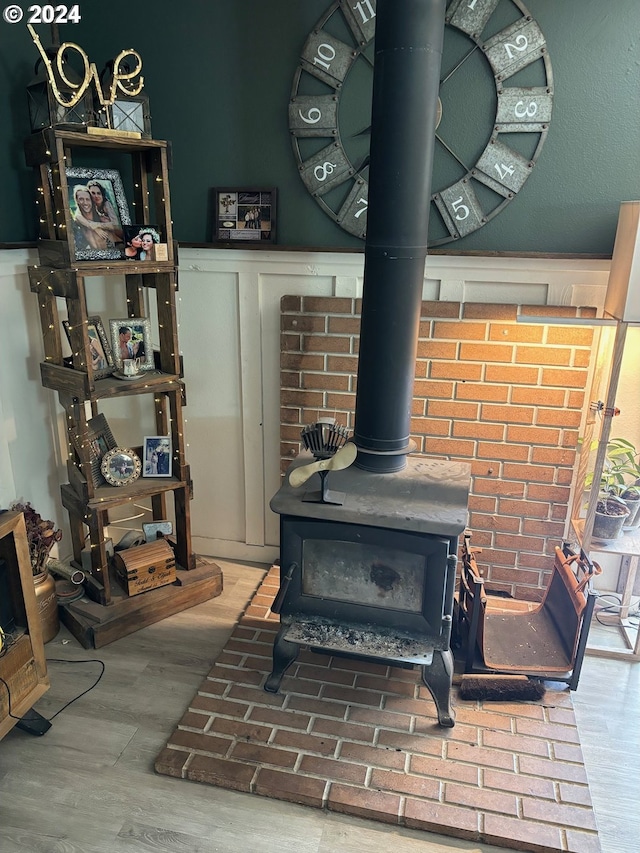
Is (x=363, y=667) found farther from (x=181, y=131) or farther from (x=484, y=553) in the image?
(x=181, y=131)

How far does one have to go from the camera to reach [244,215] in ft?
8.33

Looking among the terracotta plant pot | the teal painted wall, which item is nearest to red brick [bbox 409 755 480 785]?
the terracotta plant pot

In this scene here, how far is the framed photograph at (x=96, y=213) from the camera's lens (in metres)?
2.22

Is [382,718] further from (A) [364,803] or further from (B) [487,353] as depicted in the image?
(B) [487,353]

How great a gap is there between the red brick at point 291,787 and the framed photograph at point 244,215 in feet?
6.23

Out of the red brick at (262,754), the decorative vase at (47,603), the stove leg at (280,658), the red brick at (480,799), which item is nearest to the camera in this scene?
the red brick at (480,799)

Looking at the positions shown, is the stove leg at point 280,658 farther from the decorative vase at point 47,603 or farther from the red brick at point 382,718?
the decorative vase at point 47,603

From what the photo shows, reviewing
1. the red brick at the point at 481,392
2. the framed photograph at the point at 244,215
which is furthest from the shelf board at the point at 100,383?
the red brick at the point at 481,392

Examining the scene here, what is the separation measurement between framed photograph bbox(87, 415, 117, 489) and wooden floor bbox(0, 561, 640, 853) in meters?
0.65

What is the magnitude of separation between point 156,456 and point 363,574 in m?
1.02

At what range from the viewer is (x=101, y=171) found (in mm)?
2303

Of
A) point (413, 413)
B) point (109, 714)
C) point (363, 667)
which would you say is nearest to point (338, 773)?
point (363, 667)

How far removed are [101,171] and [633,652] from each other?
2.66 metres

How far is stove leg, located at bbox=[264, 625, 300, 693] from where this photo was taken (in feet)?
6.95
